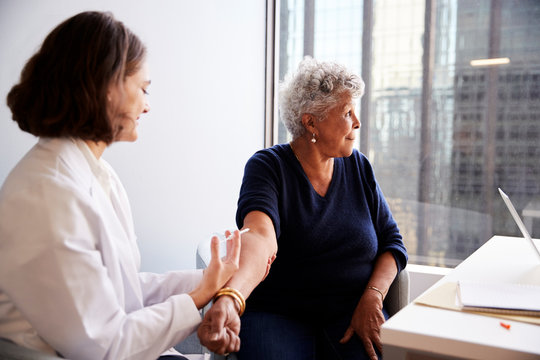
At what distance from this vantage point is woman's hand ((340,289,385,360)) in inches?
58.7

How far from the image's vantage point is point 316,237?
1.60 m

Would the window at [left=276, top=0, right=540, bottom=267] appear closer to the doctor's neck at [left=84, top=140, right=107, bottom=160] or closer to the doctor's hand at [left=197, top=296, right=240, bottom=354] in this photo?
the doctor's hand at [left=197, top=296, right=240, bottom=354]

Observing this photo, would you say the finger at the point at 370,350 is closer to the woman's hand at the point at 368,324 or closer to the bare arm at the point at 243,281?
the woman's hand at the point at 368,324

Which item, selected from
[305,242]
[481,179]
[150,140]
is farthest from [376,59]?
[305,242]

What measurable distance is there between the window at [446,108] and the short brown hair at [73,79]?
2.15m

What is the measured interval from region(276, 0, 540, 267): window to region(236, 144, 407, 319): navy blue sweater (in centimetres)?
123

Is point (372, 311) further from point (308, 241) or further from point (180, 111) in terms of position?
point (180, 111)

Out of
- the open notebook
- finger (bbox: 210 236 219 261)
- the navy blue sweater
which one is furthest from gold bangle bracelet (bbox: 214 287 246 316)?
the open notebook

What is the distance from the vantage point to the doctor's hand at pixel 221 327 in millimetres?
1162

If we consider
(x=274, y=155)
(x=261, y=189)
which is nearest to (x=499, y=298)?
(x=261, y=189)

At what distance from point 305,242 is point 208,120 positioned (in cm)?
118

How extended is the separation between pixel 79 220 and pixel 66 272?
107 millimetres

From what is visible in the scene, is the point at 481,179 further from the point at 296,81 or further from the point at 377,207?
the point at 296,81

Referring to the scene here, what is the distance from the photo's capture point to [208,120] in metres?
2.55
